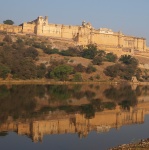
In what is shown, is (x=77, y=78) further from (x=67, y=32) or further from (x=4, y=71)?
(x=67, y=32)

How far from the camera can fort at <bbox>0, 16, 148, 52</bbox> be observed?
63.3 m

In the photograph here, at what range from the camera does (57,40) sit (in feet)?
208

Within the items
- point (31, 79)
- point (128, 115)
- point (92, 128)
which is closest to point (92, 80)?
point (31, 79)

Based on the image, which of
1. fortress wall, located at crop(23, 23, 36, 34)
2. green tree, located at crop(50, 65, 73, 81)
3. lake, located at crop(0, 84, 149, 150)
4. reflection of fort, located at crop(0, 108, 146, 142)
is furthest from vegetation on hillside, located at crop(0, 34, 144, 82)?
reflection of fort, located at crop(0, 108, 146, 142)

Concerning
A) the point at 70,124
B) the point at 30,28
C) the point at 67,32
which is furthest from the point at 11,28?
the point at 70,124

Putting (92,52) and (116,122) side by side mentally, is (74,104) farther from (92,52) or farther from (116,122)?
(92,52)

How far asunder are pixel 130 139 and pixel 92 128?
2132 millimetres

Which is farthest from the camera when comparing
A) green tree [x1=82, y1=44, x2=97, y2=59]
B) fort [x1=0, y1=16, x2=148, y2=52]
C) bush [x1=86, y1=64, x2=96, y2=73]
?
fort [x1=0, y1=16, x2=148, y2=52]

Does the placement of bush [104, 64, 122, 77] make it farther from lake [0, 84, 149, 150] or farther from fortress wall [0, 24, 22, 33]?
lake [0, 84, 149, 150]

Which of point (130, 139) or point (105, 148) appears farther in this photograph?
point (130, 139)

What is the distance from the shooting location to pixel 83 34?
6619 cm

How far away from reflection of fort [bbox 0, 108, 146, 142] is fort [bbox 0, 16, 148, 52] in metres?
47.9

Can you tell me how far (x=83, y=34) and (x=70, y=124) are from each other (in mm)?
53135

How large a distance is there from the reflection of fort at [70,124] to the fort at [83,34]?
157 ft
